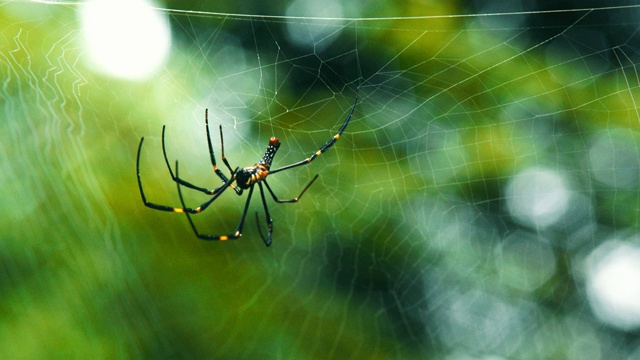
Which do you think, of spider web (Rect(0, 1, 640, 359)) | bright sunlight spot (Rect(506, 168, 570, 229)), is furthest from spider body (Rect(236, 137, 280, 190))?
bright sunlight spot (Rect(506, 168, 570, 229))

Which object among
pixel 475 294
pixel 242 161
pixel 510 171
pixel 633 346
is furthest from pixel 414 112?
pixel 633 346

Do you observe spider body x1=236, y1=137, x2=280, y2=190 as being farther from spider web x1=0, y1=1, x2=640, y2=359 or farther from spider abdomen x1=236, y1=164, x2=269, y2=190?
spider web x1=0, y1=1, x2=640, y2=359

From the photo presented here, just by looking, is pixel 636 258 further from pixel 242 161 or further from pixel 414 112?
pixel 242 161

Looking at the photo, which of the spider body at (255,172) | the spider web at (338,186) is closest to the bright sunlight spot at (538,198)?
the spider web at (338,186)

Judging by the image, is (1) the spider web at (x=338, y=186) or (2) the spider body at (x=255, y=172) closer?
(1) the spider web at (x=338, y=186)

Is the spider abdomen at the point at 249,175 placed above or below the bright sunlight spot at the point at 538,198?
above

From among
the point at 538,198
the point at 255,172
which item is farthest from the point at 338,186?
the point at 538,198

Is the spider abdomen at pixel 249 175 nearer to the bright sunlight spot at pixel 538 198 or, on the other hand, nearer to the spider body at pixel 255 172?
the spider body at pixel 255 172
